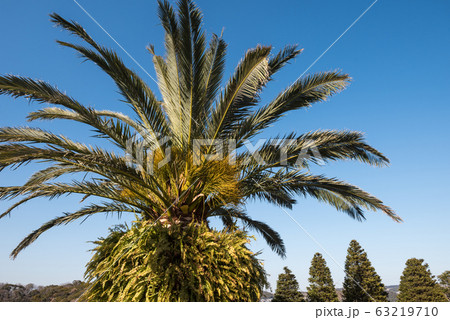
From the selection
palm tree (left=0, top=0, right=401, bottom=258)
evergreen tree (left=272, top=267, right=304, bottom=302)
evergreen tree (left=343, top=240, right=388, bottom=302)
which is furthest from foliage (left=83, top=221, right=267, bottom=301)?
evergreen tree (left=343, top=240, right=388, bottom=302)

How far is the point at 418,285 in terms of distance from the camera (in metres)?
28.0

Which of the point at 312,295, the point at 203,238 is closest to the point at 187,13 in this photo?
the point at 203,238

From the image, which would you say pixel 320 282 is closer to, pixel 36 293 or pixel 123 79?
pixel 36 293

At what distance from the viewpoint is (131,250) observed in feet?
16.0

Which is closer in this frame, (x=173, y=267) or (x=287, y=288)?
(x=173, y=267)

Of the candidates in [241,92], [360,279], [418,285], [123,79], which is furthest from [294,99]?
[418,285]

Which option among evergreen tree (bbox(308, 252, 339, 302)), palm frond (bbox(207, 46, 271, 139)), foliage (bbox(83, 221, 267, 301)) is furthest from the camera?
evergreen tree (bbox(308, 252, 339, 302))

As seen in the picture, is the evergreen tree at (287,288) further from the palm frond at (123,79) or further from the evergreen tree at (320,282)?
the palm frond at (123,79)

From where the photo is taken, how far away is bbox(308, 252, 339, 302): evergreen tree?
26.5 m

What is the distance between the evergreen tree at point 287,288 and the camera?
26.5 meters

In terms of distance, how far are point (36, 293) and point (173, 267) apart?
10255 mm

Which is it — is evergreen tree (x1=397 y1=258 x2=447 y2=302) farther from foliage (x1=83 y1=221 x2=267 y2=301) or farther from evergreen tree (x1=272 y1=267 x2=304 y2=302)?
foliage (x1=83 y1=221 x2=267 y2=301)
